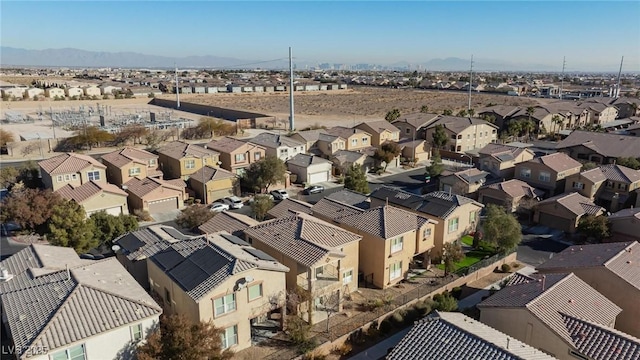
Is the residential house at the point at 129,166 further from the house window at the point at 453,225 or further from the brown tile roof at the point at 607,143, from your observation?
the brown tile roof at the point at 607,143

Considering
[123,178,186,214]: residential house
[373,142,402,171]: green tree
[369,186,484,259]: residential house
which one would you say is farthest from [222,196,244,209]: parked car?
[373,142,402,171]: green tree

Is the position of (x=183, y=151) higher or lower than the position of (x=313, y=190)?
higher

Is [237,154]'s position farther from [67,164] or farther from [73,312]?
[73,312]

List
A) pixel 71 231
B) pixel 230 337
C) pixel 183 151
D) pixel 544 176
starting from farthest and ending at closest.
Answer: pixel 183 151 < pixel 544 176 < pixel 71 231 < pixel 230 337

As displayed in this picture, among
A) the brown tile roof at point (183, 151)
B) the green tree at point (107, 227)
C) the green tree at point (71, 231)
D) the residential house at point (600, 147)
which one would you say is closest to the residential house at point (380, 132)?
the residential house at point (600, 147)

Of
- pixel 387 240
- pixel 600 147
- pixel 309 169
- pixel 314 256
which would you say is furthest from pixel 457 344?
pixel 600 147

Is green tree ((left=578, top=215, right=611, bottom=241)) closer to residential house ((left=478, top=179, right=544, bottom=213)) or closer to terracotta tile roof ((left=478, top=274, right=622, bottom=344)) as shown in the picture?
residential house ((left=478, top=179, right=544, bottom=213))
